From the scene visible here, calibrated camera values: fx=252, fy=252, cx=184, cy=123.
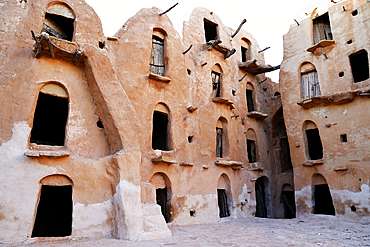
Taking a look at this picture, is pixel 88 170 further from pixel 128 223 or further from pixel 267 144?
pixel 267 144

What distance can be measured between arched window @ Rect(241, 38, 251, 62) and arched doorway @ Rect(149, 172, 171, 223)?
1314cm

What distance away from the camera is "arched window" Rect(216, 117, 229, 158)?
15.9 meters

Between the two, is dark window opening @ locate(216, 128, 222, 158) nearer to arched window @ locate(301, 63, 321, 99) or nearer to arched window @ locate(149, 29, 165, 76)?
arched window @ locate(149, 29, 165, 76)

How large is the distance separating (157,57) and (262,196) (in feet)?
41.0

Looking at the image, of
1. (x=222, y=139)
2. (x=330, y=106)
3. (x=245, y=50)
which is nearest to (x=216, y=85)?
(x=222, y=139)

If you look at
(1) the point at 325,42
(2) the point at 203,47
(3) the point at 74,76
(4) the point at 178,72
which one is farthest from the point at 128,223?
(1) the point at 325,42

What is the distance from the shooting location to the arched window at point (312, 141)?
16.4 m

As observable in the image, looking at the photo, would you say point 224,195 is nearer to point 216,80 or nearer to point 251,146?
point 251,146

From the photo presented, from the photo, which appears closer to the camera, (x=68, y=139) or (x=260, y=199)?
(x=68, y=139)

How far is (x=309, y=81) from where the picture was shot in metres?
16.8

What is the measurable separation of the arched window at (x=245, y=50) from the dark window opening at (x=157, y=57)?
908cm

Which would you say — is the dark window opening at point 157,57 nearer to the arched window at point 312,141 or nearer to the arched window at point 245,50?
the arched window at point 245,50

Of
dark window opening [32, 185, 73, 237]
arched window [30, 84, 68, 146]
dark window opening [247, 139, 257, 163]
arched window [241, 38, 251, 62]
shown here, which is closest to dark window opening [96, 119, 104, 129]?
arched window [30, 84, 68, 146]

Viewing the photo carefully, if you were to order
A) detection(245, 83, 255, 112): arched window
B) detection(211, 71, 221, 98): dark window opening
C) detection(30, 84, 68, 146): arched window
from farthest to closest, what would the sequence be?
1. detection(245, 83, 255, 112): arched window
2. detection(211, 71, 221, 98): dark window opening
3. detection(30, 84, 68, 146): arched window
